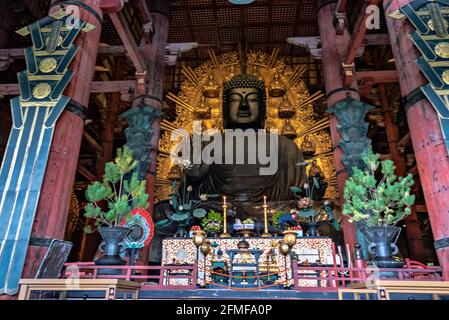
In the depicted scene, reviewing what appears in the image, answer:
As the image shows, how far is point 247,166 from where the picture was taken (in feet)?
27.5

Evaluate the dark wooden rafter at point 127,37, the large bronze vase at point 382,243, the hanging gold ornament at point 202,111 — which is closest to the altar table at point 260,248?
the large bronze vase at point 382,243

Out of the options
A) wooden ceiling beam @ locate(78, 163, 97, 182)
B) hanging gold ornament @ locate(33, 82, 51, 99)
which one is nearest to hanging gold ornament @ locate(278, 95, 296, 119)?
wooden ceiling beam @ locate(78, 163, 97, 182)

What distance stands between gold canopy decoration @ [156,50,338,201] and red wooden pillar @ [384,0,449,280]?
4.11 m

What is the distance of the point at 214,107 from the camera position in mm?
9195

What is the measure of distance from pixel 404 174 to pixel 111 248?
7752 millimetres

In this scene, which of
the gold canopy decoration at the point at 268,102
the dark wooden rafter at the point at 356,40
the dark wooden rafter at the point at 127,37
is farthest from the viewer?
the gold canopy decoration at the point at 268,102

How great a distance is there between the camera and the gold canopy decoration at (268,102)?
27.0 feet

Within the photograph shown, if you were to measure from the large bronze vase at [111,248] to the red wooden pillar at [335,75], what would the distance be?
3406mm

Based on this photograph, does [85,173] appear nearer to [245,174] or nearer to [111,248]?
[245,174]

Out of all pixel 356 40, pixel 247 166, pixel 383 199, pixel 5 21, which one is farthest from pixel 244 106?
pixel 383 199

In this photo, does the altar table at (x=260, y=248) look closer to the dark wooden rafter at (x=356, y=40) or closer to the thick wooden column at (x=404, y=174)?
the dark wooden rafter at (x=356, y=40)

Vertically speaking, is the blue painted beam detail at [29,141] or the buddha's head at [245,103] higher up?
the buddha's head at [245,103]

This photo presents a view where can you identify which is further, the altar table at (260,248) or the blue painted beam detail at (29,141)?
the altar table at (260,248)
